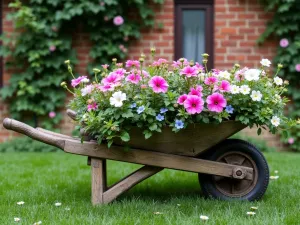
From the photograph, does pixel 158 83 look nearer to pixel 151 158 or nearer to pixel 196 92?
pixel 196 92

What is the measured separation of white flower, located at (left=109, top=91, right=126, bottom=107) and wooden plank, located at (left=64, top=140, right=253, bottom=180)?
0.97 ft

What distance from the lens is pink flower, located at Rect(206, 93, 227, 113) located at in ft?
9.28

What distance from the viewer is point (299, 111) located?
251 inches

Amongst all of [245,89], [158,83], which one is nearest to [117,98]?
[158,83]

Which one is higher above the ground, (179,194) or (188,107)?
(188,107)

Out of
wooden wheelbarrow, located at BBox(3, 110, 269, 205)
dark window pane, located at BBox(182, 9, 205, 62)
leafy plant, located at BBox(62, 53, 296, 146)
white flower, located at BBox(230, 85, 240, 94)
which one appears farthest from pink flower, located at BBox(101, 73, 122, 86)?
dark window pane, located at BBox(182, 9, 205, 62)

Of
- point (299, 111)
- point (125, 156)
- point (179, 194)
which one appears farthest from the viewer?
point (299, 111)

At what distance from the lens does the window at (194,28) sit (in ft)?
22.1

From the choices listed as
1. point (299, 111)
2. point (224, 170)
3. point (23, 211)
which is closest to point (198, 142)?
point (224, 170)

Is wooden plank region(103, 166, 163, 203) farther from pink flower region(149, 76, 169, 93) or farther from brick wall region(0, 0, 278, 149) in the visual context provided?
brick wall region(0, 0, 278, 149)

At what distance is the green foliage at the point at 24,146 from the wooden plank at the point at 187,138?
140 inches

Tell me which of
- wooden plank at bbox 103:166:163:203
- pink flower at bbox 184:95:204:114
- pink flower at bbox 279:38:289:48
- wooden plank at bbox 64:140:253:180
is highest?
pink flower at bbox 279:38:289:48

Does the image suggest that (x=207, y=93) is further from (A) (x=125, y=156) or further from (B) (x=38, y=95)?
(B) (x=38, y=95)

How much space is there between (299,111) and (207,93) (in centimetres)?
376
